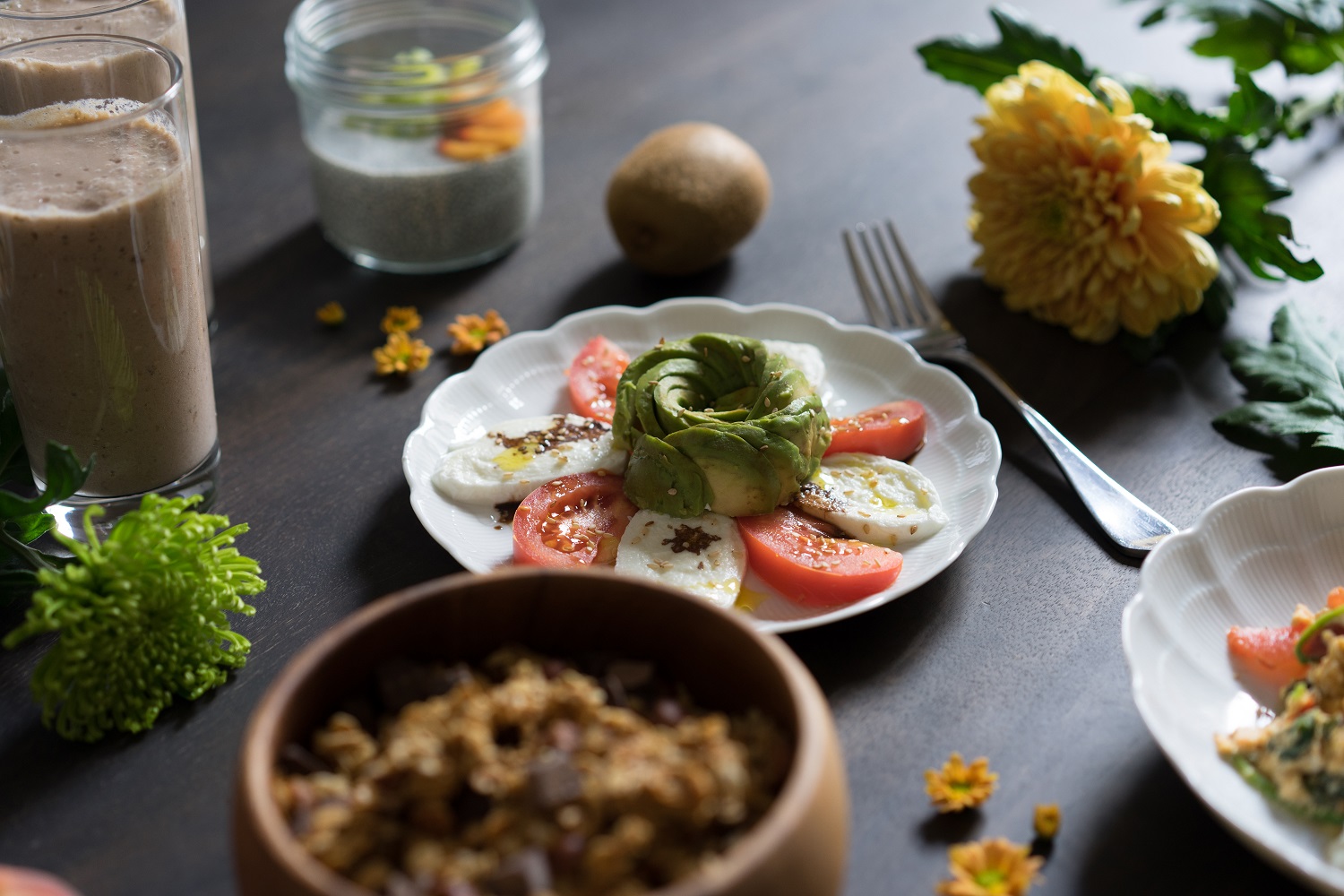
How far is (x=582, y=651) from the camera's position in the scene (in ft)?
3.09

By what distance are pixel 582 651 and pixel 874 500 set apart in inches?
18.2

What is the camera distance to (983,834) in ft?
3.27

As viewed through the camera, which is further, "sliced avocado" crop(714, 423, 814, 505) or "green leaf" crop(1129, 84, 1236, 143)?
"green leaf" crop(1129, 84, 1236, 143)

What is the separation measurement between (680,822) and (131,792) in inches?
21.0

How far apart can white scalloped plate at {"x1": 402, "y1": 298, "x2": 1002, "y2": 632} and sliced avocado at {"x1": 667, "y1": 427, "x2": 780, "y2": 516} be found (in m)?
0.09

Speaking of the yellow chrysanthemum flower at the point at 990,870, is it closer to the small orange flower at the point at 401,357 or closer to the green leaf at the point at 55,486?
the green leaf at the point at 55,486

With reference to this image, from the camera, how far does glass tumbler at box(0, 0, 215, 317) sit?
4.31 ft

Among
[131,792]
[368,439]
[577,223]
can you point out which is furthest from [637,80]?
[131,792]

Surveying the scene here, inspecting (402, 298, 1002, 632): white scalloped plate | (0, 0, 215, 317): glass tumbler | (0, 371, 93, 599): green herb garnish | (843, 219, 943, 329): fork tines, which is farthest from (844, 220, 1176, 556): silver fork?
(0, 371, 93, 599): green herb garnish

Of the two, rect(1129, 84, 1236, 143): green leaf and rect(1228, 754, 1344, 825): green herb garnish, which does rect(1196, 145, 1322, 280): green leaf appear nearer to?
rect(1129, 84, 1236, 143): green leaf

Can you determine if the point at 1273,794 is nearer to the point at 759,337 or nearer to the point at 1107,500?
the point at 1107,500

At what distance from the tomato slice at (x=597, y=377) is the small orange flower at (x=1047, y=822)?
0.67 m

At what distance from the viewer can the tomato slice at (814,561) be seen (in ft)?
3.80

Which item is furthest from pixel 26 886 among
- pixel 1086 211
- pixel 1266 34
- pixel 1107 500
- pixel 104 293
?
pixel 1266 34
